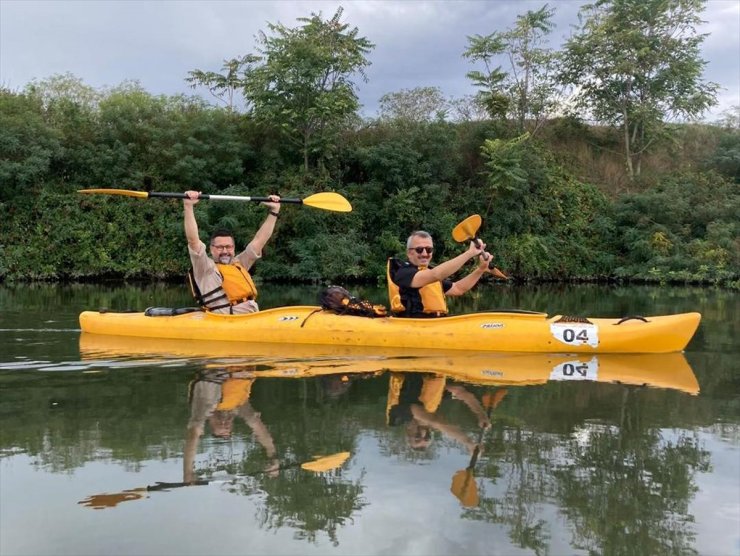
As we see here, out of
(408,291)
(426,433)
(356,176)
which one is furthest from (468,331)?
(356,176)

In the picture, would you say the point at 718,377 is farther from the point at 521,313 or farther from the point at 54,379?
the point at 54,379

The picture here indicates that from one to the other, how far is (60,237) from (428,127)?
9.83m

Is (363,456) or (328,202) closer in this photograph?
(363,456)

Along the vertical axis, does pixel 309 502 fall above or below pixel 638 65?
below

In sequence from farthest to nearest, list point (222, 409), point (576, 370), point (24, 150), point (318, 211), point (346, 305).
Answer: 1. point (318, 211)
2. point (24, 150)
3. point (346, 305)
4. point (576, 370)
5. point (222, 409)

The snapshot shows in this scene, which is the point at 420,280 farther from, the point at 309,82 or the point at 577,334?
the point at 309,82

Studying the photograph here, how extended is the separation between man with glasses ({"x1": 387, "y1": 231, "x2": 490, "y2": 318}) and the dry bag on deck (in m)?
0.19

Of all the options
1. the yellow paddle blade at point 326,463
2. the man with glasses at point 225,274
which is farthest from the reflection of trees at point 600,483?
the man with glasses at point 225,274

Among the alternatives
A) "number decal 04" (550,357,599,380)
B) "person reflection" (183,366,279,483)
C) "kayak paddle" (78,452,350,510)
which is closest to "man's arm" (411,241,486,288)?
"number decal 04" (550,357,599,380)

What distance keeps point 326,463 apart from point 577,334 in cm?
321

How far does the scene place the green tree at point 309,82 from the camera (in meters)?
16.1

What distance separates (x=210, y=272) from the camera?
591cm

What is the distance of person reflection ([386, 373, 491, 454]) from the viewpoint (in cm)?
314

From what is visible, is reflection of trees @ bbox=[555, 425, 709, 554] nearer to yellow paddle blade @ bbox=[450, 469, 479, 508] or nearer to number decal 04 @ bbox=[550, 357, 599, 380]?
yellow paddle blade @ bbox=[450, 469, 479, 508]
